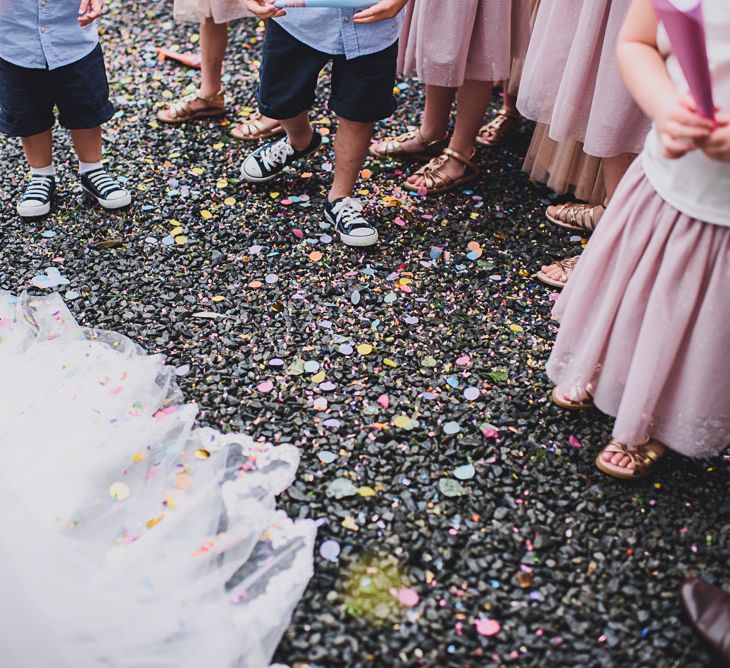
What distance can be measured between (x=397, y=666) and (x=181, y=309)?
1.23m

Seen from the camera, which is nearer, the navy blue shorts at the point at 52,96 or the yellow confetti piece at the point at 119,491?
the yellow confetti piece at the point at 119,491

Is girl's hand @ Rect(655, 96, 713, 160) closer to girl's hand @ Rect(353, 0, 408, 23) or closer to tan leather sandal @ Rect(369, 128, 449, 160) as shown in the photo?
girl's hand @ Rect(353, 0, 408, 23)

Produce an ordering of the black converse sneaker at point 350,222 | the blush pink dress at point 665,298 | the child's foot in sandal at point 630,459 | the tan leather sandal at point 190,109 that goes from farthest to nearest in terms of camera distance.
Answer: the tan leather sandal at point 190,109
the black converse sneaker at point 350,222
the child's foot in sandal at point 630,459
the blush pink dress at point 665,298

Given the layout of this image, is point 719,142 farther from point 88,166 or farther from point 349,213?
point 88,166

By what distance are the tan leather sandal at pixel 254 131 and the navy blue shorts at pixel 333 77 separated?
0.52 m

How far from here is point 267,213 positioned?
8.51ft

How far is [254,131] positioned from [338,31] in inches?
35.3

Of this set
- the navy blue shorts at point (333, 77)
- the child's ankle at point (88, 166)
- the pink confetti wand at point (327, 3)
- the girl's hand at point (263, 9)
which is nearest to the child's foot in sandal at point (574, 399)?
the navy blue shorts at point (333, 77)

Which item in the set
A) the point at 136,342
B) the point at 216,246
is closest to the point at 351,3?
the point at 216,246

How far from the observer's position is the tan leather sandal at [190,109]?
9.88 feet

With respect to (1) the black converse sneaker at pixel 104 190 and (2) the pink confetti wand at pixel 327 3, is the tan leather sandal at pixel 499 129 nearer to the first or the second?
(2) the pink confetti wand at pixel 327 3

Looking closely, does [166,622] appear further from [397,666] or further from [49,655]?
[397,666]

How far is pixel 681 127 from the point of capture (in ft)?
4.17

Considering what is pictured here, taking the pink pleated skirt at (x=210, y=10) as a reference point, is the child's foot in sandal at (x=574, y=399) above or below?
below
